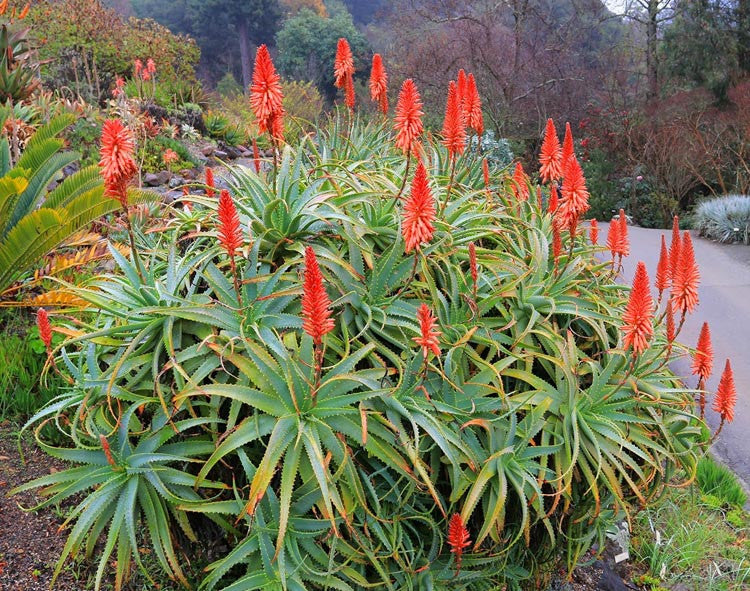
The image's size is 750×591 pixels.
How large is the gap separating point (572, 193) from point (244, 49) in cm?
3598

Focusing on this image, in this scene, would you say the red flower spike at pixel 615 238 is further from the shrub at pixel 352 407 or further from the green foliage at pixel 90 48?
the green foliage at pixel 90 48

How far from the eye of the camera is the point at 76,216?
12.7 ft

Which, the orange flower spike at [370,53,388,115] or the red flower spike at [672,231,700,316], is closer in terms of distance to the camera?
the red flower spike at [672,231,700,316]

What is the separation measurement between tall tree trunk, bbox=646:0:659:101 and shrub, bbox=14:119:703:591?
18.1 metres

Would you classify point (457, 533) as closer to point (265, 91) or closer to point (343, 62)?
point (265, 91)

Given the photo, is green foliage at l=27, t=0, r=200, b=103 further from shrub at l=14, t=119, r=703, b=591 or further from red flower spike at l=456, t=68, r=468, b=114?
shrub at l=14, t=119, r=703, b=591

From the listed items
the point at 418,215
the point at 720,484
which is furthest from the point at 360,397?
the point at 720,484

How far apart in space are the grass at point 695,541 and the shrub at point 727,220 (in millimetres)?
8143

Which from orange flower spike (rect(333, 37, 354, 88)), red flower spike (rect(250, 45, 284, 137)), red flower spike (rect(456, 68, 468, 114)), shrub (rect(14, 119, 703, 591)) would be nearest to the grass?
shrub (rect(14, 119, 703, 591))

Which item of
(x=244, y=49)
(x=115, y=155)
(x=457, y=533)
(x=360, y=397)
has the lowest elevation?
(x=457, y=533)

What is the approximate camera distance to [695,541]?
3342 mm

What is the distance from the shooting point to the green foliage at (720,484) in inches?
152

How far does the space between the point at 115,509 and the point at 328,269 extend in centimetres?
116

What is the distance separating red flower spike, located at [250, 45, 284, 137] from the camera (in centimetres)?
238
